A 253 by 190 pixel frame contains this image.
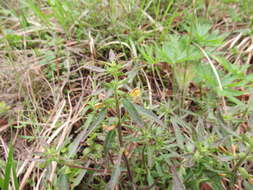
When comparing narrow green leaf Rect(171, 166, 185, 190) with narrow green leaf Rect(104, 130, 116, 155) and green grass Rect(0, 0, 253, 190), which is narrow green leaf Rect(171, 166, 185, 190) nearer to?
green grass Rect(0, 0, 253, 190)

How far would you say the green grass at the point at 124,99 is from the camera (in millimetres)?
991

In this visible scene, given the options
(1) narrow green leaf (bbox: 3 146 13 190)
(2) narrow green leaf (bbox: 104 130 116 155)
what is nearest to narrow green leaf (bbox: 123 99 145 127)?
(2) narrow green leaf (bbox: 104 130 116 155)

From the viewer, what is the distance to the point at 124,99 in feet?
2.99

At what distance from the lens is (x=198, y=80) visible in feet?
→ 4.88

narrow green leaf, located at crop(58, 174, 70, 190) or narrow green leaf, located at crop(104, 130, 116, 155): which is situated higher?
narrow green leaf, located at crop(104, 130, 116, 155)

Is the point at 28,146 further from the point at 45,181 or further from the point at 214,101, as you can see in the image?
the point at 214,101

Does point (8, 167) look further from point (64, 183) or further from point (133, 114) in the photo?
point (133, 114)

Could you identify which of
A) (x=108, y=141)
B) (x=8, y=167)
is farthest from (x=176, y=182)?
(x=8, y=167)

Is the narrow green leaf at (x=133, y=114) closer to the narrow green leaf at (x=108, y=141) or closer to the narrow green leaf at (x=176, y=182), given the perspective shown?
the narrow green leaf at (x=108, y=141)

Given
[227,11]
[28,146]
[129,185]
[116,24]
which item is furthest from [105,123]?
[227,11]

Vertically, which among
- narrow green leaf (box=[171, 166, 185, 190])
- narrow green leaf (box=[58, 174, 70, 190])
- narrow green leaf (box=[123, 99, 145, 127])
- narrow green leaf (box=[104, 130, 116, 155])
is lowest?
narrow green leaf (box=[58, 174, 70, 190])

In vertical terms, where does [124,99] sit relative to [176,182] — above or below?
above

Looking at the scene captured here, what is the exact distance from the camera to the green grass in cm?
99

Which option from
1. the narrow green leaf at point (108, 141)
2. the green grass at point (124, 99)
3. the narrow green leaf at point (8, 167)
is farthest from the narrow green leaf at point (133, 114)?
the narrow green leaf at point (8, 167)
